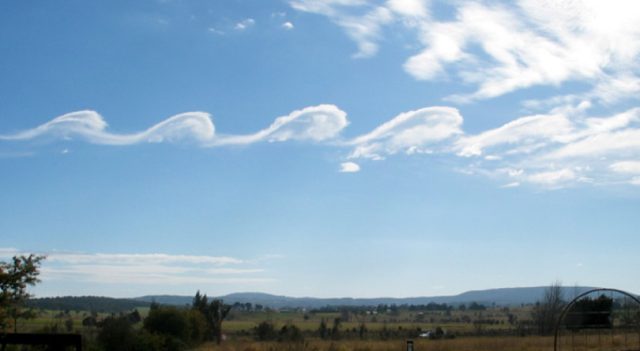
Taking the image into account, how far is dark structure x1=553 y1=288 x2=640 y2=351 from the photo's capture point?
29.7 m

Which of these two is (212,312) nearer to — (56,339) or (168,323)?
(168,323)

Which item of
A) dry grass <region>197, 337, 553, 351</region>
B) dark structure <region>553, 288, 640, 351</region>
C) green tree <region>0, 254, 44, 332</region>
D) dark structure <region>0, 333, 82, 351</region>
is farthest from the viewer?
dry grass <region>197, 337, 553, 351</region>

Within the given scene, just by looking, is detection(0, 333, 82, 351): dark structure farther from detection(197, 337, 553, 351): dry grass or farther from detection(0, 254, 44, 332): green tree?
detection(197, 337, 553, 351): dry grass

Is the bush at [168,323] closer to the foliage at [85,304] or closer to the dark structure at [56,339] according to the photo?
the dark structure at [56,339]

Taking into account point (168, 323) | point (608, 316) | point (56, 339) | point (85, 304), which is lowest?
point (85, 304)

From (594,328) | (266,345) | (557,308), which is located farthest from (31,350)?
(557,308)

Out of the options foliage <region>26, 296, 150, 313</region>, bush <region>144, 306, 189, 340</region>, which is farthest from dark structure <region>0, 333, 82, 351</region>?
foliage <region>26, 296, 150, 313</region>

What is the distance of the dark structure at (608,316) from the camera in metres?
29.7

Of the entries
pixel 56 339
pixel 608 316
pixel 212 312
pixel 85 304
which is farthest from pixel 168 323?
pixel 85 304

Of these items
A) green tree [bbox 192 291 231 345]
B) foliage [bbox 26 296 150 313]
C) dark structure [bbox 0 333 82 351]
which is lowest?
foliage [bbox 26 296 150 313]

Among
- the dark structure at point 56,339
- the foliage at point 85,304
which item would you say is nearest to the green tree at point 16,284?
the dark structure at point 56,339

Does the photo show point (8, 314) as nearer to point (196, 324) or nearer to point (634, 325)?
point (196, 324)

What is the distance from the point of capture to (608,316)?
3056 centimetres

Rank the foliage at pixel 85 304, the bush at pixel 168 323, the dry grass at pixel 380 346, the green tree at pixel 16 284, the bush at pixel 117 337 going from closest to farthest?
the green tree at pixel 16 284, the bush at pixel 117 337, the dry grass at pixel 380 346, the bush at pixel 168 323, the foliage at pixel 85 304
